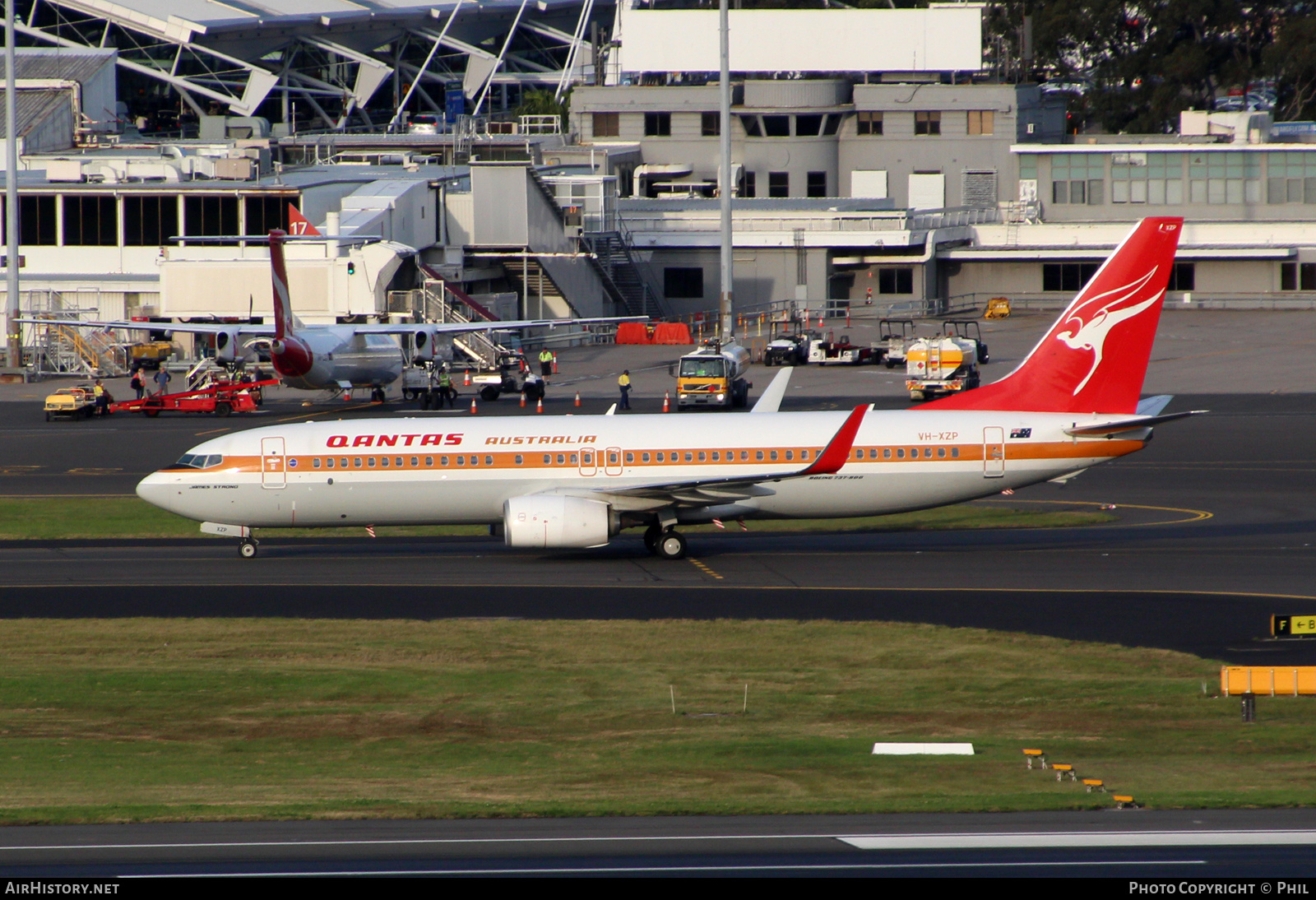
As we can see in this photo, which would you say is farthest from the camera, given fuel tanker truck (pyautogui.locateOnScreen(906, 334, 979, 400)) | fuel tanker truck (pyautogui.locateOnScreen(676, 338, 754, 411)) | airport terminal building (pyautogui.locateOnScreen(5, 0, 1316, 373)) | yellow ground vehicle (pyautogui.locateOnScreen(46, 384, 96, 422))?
airport terminal building (pyautogui.locateOnScreen(5, 0, 1316, 373))

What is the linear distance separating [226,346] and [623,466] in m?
43.3

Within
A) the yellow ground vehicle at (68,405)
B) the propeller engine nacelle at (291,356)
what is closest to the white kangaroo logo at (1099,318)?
the propeller engine nacelle at (291,356)

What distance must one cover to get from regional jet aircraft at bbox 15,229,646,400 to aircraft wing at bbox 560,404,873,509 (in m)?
31.0

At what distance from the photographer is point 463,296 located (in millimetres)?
93625

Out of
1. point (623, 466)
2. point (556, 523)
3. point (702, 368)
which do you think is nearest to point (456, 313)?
point (702, 368)

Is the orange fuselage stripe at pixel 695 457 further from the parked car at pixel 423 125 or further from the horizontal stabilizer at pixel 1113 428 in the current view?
the parked car at pixel 423 125

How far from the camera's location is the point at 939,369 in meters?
73.1

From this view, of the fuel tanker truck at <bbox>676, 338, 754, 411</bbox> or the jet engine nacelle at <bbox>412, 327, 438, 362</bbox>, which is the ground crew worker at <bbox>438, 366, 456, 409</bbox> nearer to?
the jet engine nacelle at <bbox>412, 327, 438, 362</bbox>

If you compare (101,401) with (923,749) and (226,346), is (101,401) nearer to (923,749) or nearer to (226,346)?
(226,346)

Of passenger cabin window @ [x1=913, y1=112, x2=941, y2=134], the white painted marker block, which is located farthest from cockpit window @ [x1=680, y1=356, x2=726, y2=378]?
passenger cabin window @ [x1=913, y1=112, x2=941, y2=134]

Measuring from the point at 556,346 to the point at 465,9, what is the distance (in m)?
85.4

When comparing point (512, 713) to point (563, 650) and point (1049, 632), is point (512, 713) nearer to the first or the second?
point (563, 650)

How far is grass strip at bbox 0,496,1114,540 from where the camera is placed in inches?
1758

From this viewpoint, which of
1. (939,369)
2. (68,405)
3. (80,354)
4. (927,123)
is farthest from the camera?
(927,123)
